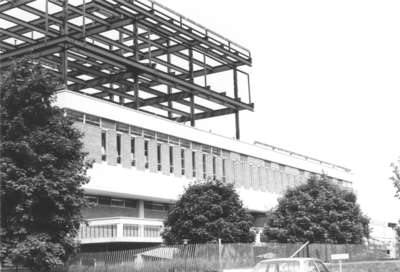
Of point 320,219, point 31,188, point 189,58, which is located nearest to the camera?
point 31,188

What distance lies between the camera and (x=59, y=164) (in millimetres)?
29656

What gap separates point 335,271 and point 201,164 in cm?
2031

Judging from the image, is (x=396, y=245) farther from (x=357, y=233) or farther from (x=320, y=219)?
(x=320, y=219)

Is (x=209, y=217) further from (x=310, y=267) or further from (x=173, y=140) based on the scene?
Result: (x=310, y=267)

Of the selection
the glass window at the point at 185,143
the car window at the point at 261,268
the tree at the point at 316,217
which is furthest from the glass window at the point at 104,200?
the car window at the point at 261,268

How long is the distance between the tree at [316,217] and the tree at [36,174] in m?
23.0

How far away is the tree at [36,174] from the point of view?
27719 millimetres

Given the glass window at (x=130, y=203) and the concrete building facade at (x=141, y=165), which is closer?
the concrete building facade at (x=141, y=165)

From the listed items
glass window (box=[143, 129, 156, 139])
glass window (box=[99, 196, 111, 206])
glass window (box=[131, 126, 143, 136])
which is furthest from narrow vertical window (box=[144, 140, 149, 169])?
glass window (box=[99, 196, 111, 206])

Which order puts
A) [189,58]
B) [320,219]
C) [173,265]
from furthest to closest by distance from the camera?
1. [189,58]
2. [320,219]
3. [173,265]

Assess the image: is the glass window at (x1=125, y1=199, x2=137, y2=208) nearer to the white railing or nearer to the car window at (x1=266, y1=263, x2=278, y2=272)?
the white railing

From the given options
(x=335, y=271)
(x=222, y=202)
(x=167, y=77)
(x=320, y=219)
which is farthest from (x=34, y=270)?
(x=167, y=77)

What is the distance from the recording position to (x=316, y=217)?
4991 cm

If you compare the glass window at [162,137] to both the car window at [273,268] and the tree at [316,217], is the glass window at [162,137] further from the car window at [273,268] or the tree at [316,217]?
the car window at [273,268]
